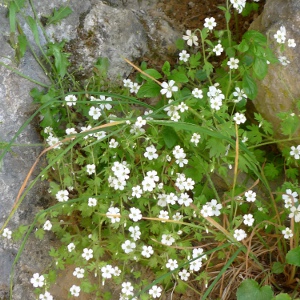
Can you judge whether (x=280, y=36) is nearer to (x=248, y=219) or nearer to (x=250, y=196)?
(x=250, y=196)

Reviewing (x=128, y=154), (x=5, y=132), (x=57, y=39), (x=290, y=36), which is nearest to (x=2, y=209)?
(x=5, y=132)

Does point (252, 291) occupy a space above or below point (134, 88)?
below

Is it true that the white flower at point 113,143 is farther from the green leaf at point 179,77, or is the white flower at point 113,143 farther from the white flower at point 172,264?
the white flower at point 172,264

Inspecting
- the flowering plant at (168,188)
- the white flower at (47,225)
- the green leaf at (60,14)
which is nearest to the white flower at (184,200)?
the flowering plant at (168,188)

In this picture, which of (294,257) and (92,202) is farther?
(92,202)

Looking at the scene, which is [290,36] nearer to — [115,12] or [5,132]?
[115,12]

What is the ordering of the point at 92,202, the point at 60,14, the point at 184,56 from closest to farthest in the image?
the point at 92,202 → the point at 60,14 → the point at 184,56

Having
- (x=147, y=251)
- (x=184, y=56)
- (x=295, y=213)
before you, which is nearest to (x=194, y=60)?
(x=184, y=56)
